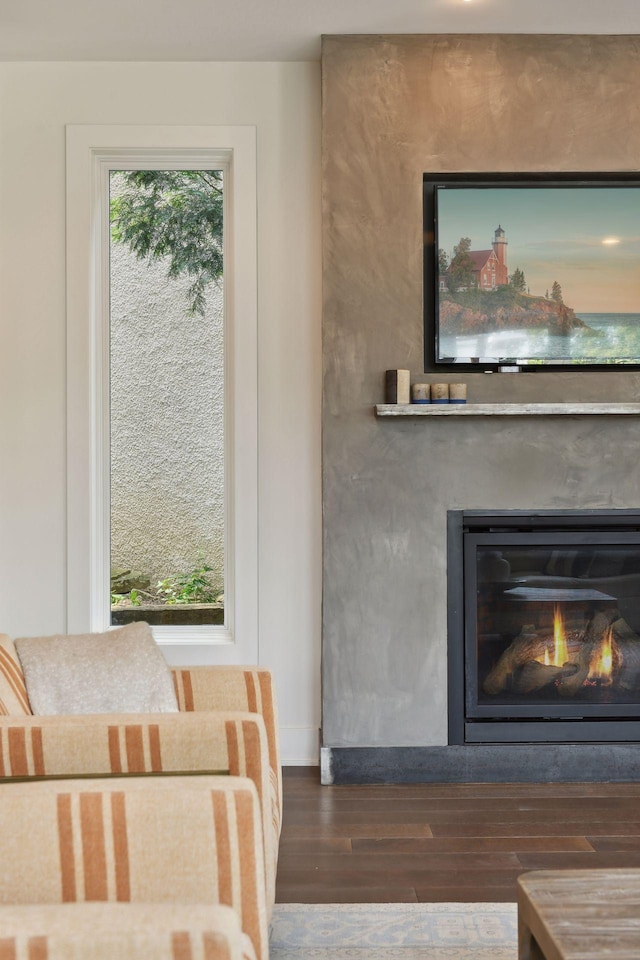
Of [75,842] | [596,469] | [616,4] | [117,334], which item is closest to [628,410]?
[596,469]

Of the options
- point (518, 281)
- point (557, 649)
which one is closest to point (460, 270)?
point (518, 281)

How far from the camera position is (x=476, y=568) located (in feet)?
11.0

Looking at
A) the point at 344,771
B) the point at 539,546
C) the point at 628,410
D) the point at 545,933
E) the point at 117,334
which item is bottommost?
the point at 344,771

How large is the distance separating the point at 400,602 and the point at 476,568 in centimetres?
33

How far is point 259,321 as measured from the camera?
3531 mm

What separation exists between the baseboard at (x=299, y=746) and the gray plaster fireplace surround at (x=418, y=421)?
0.75 feet

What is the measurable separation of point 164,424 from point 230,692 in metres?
1.62

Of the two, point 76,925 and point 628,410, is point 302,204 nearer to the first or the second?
point 628,410

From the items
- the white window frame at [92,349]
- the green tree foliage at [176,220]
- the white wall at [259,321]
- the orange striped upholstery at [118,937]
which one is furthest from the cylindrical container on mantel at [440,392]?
the orange striped upholstery at [118,937]

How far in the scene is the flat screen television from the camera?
3330 millimetres

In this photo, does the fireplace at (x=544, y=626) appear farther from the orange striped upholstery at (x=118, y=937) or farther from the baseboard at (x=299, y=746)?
the orange striped upholstery at (x=118, y=937)

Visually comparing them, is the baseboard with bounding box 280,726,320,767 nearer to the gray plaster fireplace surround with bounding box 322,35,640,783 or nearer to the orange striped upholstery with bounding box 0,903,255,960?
the gray plaster fireplace surround with bounding box 322,35,640,783


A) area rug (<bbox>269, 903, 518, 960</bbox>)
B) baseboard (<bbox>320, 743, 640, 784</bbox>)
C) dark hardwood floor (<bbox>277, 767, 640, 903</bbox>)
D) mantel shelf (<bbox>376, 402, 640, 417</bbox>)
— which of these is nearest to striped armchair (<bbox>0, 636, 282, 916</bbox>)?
area rug (<bbox>269, 903, 518, 960</bbox>)

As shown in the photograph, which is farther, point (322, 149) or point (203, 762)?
point (322, 149)
